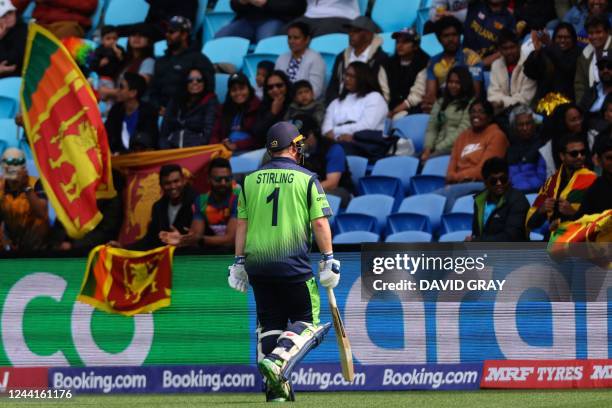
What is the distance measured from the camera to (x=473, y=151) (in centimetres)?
1435

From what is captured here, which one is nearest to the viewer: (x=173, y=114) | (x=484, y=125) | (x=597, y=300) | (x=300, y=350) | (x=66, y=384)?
(x=300, y=350)

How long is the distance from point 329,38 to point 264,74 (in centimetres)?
131

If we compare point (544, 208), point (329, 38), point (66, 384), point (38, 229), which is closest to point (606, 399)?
point (544, 208)

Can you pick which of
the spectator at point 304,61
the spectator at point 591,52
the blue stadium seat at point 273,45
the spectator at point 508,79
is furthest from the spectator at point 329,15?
the spectator at point 591,52

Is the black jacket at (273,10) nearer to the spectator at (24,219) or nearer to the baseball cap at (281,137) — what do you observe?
the spectator at (24,219)

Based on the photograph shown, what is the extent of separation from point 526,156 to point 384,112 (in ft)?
7.53

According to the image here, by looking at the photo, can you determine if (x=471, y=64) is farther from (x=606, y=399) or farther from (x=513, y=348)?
(x=606, y=399)

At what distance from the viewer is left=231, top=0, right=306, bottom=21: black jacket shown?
58.6ft

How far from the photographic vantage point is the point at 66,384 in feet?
39.2

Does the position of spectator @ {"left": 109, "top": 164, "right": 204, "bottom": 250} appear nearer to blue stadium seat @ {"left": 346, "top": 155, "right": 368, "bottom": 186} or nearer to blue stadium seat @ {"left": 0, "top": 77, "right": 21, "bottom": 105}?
blue stadium seat @ {"left": 346, "top": 155, "right": 368, "bottom": 186}

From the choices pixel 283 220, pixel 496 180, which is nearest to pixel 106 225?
pixel 496 180

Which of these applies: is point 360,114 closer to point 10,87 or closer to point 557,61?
point 557,61

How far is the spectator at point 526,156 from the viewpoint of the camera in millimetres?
13805

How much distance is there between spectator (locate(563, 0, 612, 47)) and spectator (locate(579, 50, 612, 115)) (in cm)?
78
